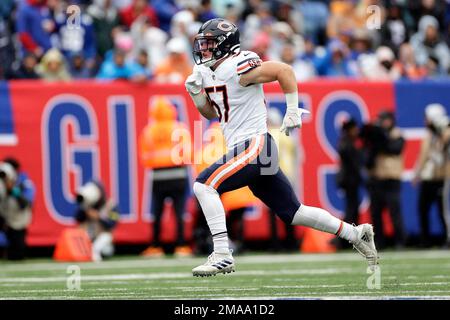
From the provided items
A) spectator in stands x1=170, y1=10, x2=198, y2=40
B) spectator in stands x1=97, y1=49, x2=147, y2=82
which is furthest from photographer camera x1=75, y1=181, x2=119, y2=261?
spectator in stands x1=170, y1=10, x2=198, y2=40

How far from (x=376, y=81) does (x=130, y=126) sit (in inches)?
131

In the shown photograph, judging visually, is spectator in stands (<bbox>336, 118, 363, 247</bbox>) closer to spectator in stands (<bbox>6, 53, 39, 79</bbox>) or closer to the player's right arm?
spectator in stands (<bbox>6, 53, 39, 79</bbox>)

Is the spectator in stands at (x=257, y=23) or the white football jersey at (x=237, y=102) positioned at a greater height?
the spectator in stands at (x=257, y=23)

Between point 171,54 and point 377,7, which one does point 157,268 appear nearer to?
point 171,54

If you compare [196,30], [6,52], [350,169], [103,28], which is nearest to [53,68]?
[6,52]

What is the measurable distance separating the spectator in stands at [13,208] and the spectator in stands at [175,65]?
2383 mm

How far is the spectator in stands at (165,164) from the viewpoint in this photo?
13305 millimetres

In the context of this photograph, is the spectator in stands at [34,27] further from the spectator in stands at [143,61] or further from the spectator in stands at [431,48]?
the spectator in stands at [431,48]

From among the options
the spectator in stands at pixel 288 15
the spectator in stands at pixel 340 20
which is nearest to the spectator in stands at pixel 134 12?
the spectator in stands at pixel 288 15

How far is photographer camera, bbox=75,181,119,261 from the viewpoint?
1316 cm

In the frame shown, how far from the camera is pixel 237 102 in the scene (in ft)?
26.4

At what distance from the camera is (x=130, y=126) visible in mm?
13969
